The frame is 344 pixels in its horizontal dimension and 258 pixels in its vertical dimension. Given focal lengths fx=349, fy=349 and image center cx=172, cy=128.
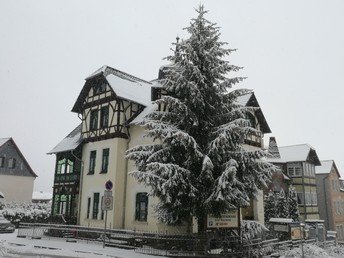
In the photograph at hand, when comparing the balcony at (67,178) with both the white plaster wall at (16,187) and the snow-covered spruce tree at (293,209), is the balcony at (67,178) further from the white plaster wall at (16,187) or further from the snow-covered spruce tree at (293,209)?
the snow-covered spruce tree at (293,209)

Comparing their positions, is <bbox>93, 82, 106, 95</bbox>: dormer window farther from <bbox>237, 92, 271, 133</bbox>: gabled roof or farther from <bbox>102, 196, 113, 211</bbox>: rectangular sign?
<bbox>102, 196, 113, 211</bbox>: rectangular sign

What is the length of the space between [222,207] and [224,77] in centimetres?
637

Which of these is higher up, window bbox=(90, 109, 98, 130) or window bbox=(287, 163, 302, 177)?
window bbox=(90, 109, 98, 130)

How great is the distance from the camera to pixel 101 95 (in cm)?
2788

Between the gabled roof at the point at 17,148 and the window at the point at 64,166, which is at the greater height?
the gabled roof at the point at 17,148

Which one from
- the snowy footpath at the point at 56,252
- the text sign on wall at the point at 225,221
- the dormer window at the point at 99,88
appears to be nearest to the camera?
the snowy footpath at the point at 56,252

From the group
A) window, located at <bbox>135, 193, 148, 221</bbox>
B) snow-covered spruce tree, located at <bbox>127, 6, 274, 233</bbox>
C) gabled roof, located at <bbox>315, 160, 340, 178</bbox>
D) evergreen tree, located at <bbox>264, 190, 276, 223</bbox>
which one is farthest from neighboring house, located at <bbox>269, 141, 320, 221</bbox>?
snow-covered spruce tree, located at <bbox>127, 6, 274, 233</bbox>

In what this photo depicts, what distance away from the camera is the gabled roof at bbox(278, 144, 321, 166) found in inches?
1670

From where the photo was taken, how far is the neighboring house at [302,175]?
40.1 m

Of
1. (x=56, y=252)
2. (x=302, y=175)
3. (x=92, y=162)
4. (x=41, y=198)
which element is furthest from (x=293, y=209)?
(x=41, y=198)

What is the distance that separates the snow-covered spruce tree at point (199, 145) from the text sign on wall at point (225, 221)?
391 millimetres

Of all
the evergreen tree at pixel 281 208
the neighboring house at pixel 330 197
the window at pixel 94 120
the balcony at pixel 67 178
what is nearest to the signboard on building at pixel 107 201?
the window at pixel 94 120

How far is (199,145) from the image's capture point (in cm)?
1700

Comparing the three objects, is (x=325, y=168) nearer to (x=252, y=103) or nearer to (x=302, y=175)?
(x=302, y=175)
